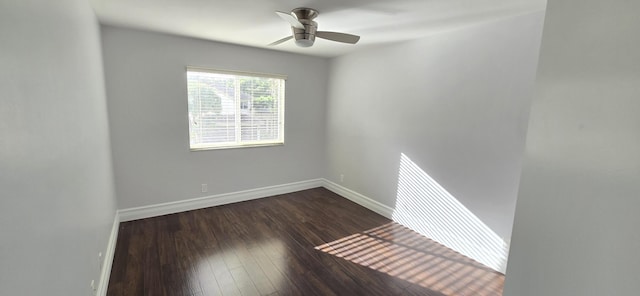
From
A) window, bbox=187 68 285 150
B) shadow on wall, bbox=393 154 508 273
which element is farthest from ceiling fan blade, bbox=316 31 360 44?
window, bbox=187 68 285 150

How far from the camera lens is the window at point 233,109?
11.6 ft

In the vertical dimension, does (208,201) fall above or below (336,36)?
below

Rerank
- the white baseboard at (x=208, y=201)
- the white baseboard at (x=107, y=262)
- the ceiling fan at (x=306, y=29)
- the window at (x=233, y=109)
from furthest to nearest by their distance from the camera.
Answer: the window at (x=233, y=109), the white baseboard at (x=208, y=201), the ceiling fan at (x=306, y=29), the white baseboard at (x=107, y=262)

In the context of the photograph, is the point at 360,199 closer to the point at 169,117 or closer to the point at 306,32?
the point at 306,32

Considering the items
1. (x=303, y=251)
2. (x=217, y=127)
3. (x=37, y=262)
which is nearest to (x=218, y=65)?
(x=217, y=127)

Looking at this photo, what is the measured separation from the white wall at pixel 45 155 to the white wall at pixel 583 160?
168cm

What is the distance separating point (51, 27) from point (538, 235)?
7.38ft

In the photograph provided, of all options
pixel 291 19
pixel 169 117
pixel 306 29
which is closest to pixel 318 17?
pixel 306 29

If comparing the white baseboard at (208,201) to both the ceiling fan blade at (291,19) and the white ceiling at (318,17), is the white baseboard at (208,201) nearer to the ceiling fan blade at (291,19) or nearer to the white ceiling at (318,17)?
the white ceiling at (318,17)

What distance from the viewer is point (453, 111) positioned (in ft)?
8.98

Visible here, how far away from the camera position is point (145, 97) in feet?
10.4

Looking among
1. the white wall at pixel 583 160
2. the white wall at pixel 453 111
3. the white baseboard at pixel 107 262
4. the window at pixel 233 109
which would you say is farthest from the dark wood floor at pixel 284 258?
the white wall at pixel 583 160

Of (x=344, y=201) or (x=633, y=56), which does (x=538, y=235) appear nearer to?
(x=633, y=56)

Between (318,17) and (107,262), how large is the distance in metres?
2.81
